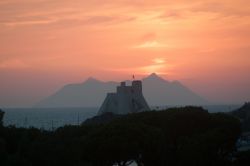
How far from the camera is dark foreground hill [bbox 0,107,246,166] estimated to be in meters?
22.1

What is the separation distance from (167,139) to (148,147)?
20.5 feet

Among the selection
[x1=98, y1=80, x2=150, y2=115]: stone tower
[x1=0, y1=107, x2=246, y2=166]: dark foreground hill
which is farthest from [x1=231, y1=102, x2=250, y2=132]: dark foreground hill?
[x1=0, y1=107, x2=246, y2=166]: dark foreground hill

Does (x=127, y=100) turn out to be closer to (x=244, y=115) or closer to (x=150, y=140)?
(x=244, y=115)

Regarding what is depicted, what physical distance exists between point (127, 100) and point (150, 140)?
49.1 metres

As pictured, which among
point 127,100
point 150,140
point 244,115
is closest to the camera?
point 150,140

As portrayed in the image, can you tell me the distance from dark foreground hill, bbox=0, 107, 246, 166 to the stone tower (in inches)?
1512

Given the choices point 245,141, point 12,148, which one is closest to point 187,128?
point 12,148

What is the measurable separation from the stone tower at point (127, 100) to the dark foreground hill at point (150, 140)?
38.4 metres

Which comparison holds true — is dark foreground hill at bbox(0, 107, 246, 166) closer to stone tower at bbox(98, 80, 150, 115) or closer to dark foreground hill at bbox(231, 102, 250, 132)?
stone tower at bbox(98, 80, 150, 115)

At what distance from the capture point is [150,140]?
28875 millimetres

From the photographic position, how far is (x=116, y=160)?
90.6 ft

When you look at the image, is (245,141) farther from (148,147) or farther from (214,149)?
(148,147)

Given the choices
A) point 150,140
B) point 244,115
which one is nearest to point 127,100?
point 244,115

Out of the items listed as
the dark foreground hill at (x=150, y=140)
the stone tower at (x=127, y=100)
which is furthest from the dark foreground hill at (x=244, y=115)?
the dark foreground hill at (x=150, y=140)
